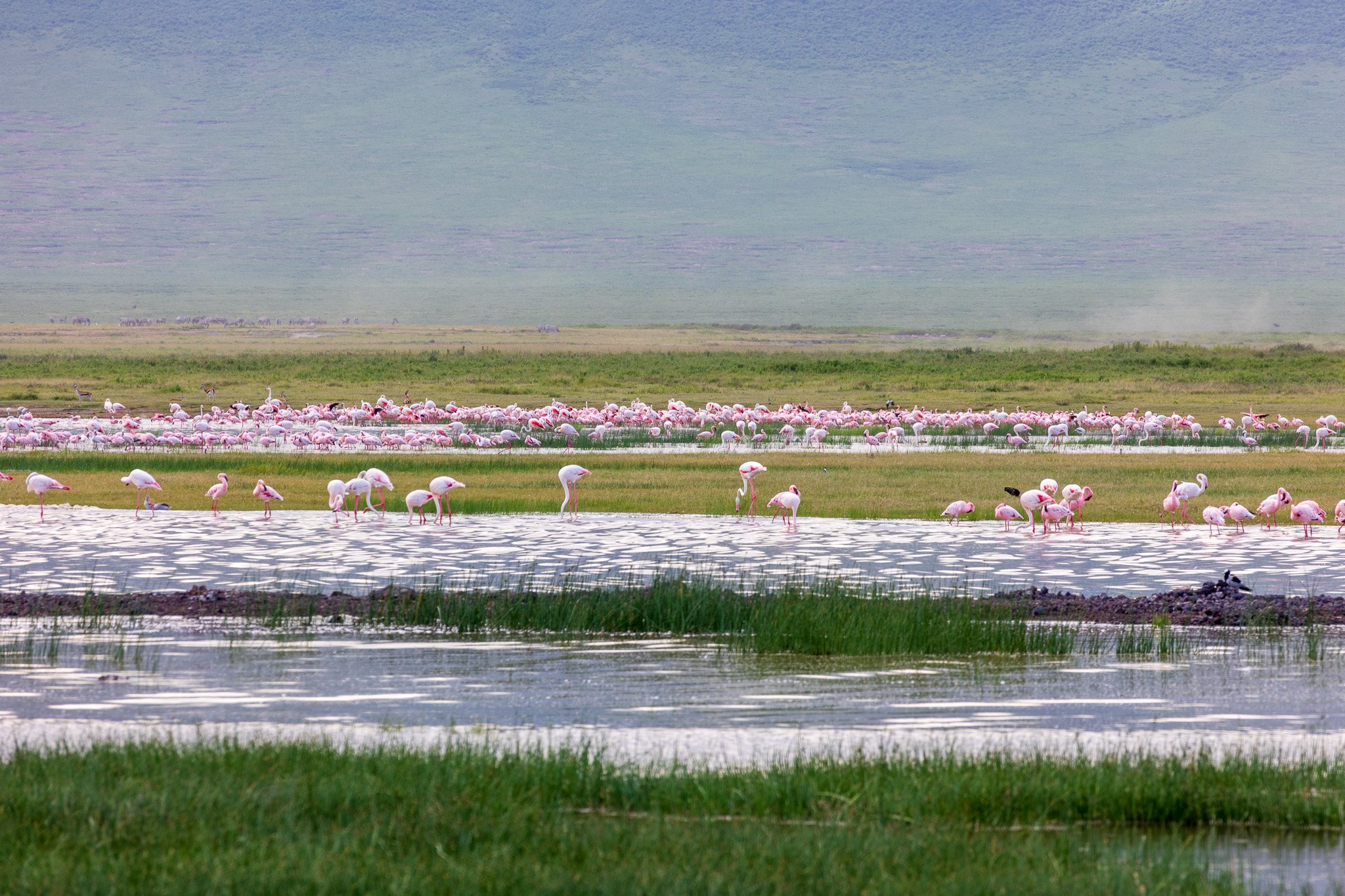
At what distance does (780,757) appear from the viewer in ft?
29.1

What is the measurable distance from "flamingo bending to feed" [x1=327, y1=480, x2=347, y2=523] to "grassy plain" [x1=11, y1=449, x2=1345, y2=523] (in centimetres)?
109

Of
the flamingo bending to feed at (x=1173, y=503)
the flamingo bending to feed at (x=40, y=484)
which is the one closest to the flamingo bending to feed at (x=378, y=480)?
the flamingo bending to feed at (x=40, y=484)

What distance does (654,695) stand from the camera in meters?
10.8

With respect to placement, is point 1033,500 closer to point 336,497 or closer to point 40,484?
point 336,497

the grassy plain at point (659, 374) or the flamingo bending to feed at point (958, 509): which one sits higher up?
the grassy plain at point (659, 374)

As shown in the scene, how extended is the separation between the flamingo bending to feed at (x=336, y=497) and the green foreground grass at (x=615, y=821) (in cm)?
1253

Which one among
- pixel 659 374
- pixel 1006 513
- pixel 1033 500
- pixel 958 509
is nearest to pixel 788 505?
pixel 958 509

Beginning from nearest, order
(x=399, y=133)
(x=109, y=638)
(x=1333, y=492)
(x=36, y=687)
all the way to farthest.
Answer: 1. (x=36, y=687)
2. (x=109, y=638)
3. (x=1333, y=492)
4. (x=399, y=133)

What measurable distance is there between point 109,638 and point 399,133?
604ft

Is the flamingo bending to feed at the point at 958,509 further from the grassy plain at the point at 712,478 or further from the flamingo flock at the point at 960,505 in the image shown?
the grassy plain at the point at 712,478

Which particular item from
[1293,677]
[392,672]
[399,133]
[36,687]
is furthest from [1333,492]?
[399,133]

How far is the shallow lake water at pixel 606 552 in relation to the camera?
16.0 meters

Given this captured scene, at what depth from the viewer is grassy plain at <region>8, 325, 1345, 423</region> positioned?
5203 cm

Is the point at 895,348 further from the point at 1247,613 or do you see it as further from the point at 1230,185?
the point at 1247,613
